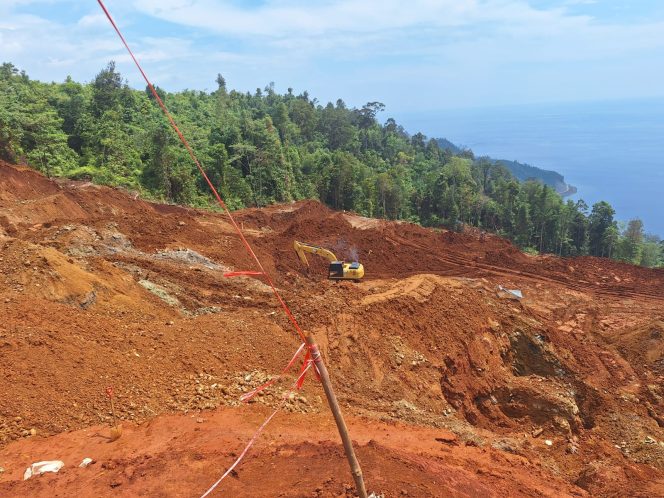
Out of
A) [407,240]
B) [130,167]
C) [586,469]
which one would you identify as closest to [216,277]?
[586,469]

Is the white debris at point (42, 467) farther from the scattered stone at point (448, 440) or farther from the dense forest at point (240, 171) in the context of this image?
the dense forest at point (240, 171)

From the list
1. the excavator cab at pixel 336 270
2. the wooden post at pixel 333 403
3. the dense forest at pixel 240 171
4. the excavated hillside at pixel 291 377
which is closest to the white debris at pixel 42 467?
the excavated hillside at pixel 291 377

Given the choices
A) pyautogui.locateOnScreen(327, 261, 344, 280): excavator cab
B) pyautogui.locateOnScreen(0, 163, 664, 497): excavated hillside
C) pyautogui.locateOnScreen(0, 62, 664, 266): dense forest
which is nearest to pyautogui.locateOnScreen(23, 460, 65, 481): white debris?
pyautogui.locateOnScreen(0, 163, 664, 497): excavated hillside

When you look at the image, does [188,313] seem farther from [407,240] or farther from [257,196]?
[257,196]

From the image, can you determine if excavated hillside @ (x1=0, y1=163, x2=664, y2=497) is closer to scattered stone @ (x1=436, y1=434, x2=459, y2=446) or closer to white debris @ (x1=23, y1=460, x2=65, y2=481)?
scattered stone @ (x1=436, y1=434, x2=459, y2=446)

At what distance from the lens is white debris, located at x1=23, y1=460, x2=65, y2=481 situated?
5.95 metres

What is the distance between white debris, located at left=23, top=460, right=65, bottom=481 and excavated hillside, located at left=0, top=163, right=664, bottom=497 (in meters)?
0.15

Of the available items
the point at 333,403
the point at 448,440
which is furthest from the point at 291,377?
the point at 333,403

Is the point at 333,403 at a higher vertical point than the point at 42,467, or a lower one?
higher

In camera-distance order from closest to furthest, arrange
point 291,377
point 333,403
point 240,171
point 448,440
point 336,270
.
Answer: point 333,403
point 448,440
point 291,377
point 336,270
point 240,171

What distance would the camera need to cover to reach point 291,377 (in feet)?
30.7

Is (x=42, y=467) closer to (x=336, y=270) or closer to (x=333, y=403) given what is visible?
(x=333, y=403)

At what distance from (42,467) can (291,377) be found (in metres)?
4.52

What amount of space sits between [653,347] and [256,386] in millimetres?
13592
